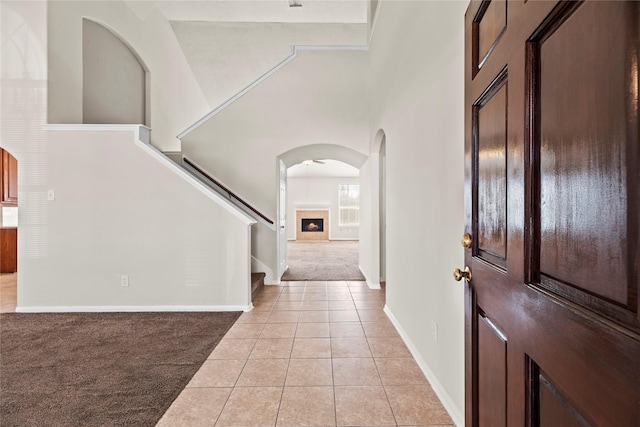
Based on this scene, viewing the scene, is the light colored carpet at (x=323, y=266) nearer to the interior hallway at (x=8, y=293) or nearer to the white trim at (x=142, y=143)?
the white trim at (x=142, y=143)

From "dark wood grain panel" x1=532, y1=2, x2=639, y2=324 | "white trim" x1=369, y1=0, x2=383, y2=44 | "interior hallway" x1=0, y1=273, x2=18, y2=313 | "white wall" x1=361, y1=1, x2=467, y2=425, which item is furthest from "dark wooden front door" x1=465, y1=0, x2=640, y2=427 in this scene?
"interior hallway" x1=0, y1=273, x2=18, y2=313

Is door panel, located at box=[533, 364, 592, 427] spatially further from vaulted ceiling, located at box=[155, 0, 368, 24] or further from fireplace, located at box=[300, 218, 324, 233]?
fireplace, located at box=[300, 218, 324, 233]

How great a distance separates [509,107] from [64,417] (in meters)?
A: 2.70

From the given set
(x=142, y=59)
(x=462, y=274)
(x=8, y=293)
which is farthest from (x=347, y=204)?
(x=462, y=274)

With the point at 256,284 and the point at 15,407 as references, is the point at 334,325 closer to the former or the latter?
the point at 256,284

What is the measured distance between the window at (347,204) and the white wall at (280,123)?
809 centimetres

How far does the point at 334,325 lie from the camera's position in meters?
3.47

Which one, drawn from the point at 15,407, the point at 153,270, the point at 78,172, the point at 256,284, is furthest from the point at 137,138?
the point at 15,407

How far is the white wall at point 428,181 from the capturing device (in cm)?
187

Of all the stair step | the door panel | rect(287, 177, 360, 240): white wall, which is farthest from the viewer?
rect(287, 177, 360, 240): white wall

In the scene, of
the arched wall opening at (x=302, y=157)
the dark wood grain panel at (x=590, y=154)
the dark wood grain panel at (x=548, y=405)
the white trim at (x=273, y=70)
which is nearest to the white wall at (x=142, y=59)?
the white trim at (x=273, y=70)

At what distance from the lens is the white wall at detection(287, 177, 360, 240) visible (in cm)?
1331

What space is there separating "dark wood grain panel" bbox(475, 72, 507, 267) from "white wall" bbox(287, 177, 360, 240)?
39.8ft

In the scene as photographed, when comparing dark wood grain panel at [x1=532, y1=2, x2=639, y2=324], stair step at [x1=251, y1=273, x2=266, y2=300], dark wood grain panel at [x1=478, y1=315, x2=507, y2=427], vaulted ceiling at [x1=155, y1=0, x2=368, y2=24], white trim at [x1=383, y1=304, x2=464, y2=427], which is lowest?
white trim at [x1=383, y1=304, x2=464, y2=427]
